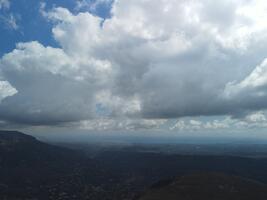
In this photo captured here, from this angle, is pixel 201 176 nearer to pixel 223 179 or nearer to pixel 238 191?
pixel 223 179

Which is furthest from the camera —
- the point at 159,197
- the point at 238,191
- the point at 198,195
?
the point at 238,191

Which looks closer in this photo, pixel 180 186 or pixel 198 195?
pixel 198 195

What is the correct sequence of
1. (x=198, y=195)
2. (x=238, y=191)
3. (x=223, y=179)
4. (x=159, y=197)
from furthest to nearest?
(x=223, y=179), (x=238, y=191), (x=198, y=195), (x=159, y=197)

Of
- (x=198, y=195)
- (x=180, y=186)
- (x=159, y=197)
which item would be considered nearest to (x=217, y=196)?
(x=198, y=195)

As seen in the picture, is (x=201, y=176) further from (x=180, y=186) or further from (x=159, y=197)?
(x=159, y=197)

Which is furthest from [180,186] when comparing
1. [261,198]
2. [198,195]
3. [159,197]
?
[261,198]

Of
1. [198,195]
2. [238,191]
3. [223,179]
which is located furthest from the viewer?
[223,179]
